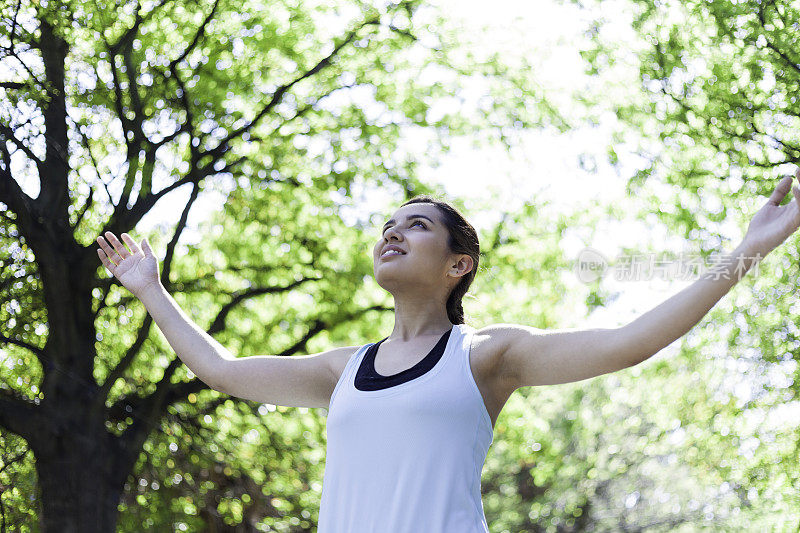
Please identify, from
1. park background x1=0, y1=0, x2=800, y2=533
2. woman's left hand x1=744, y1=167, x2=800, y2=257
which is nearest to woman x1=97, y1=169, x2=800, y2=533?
woman's left hand x1=744, y1=167, x2=800, y2=257

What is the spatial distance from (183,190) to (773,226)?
428cm

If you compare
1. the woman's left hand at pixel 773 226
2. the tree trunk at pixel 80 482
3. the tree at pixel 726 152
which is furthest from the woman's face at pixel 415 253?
the tree trunk at pixel 80 482

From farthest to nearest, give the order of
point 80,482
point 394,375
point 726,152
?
point 80,482, point 726,152, point 394,375

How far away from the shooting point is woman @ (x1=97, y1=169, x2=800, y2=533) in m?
1.38

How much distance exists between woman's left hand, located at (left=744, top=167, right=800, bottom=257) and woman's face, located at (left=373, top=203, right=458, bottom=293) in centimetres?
73

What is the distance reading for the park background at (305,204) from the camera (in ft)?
12.9

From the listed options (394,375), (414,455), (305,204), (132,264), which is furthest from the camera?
(305,204)

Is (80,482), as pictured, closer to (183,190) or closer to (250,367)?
(183,190)

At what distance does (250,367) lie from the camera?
1.95 metres

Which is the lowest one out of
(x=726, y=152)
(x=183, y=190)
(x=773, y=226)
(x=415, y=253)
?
(x=773, y=226)

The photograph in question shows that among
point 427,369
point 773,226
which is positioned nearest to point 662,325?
point 773,226

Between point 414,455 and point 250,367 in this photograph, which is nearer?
point 414,455

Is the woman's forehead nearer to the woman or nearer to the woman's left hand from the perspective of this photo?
the woman

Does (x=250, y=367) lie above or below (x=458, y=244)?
below
